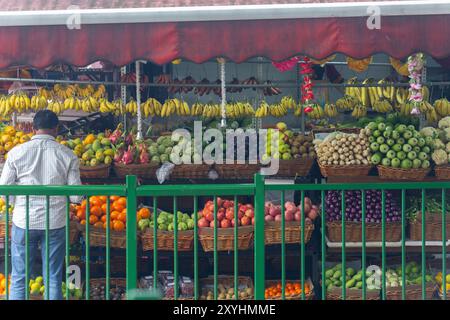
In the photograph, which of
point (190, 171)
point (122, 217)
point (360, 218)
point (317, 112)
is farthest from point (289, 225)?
point (317, 112)

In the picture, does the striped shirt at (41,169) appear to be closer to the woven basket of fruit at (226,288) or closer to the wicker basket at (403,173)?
the woven basket of fruit at (226,288)

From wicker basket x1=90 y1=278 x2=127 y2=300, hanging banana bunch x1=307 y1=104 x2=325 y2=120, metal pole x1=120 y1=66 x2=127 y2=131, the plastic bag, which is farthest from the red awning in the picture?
hanging banana bunch x1=307 y1=104 x2=325 y2=120

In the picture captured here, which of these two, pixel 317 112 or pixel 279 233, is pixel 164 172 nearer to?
pixel 279 233

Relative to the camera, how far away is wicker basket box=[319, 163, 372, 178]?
25.5 ft

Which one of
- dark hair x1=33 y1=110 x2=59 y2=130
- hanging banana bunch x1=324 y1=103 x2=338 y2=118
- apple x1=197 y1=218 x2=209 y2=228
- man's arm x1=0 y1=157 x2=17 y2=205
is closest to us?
man's arm x1=0 y1=157 x2=17 y2=205

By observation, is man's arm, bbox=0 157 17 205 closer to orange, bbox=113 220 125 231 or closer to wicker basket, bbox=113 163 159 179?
orange, bbox=113 220 125 231

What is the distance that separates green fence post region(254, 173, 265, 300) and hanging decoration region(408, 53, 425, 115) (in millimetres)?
3266

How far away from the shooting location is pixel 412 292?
745cm

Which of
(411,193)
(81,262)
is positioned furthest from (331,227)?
(81,262)

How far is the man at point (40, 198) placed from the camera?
6590 mm

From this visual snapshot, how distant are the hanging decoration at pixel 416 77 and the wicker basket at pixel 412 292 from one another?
1827 millimetres

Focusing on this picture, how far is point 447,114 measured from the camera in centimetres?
910

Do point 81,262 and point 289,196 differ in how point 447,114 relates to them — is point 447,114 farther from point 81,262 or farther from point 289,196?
point 81,262

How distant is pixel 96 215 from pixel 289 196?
6.82ft
